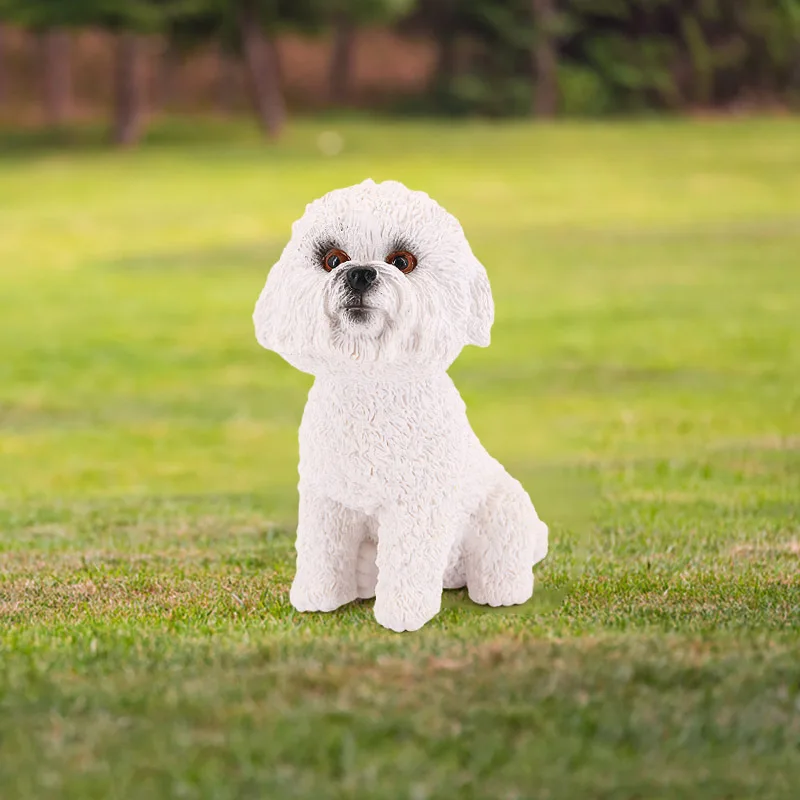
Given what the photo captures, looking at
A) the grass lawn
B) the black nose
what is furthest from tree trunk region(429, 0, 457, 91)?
the black nose

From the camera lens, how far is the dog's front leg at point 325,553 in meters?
5.43

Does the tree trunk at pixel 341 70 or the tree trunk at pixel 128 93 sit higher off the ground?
the tree trunk at pixel 341 70

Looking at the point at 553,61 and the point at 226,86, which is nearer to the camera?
the point at 553,61

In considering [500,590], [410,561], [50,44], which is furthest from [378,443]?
[50,44]

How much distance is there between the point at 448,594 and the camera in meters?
5.87

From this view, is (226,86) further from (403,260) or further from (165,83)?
(403,260)

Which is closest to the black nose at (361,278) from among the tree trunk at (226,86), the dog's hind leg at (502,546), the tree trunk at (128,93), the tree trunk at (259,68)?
the dog's hind leg at (502,546)

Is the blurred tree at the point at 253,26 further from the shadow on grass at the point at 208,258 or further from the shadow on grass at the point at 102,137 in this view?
the shadow on grass at the point at 208,258


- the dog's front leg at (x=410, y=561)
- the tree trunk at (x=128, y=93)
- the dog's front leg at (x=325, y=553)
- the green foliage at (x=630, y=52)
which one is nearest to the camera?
the dog's front leg at (x=410, y=561)

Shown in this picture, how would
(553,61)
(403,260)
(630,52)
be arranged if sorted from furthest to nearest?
(630,52)
(553,61)
(403,260)

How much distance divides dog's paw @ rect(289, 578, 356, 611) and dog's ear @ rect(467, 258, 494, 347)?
3.76 ft

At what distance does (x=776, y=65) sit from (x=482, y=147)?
15.3 m

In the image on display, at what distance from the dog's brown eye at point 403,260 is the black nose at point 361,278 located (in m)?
0.18

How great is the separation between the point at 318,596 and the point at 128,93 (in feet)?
108
